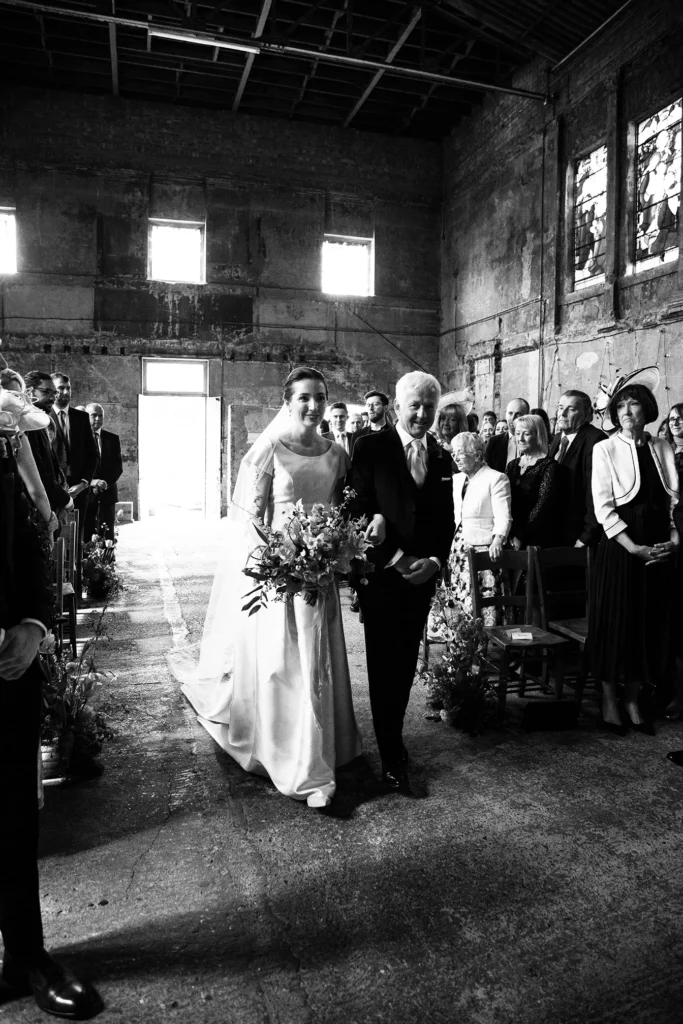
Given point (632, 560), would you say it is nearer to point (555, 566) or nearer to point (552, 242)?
point (555, 566)

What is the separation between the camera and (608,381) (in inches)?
468

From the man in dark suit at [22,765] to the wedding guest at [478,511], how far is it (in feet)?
12.1

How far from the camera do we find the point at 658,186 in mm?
10938

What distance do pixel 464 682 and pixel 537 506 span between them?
1.66m

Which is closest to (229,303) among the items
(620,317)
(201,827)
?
(620,317)

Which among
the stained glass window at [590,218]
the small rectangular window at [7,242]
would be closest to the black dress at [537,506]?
the stained glass window at [590,218]

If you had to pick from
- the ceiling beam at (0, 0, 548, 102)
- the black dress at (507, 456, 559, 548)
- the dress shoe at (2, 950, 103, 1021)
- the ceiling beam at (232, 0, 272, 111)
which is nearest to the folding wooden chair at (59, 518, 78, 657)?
the black dress at (507, 456, 559, 548)

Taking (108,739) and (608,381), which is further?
(608,381)

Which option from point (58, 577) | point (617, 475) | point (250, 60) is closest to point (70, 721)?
point (58, 577)

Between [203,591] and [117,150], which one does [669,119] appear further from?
[117,150]

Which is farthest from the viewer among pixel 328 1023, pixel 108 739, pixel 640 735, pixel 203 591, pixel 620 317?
pixel 620 317

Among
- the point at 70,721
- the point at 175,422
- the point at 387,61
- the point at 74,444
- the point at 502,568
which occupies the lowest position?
the point at 70,721

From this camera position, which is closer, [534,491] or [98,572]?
[534,491]

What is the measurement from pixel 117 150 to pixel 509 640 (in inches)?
616
